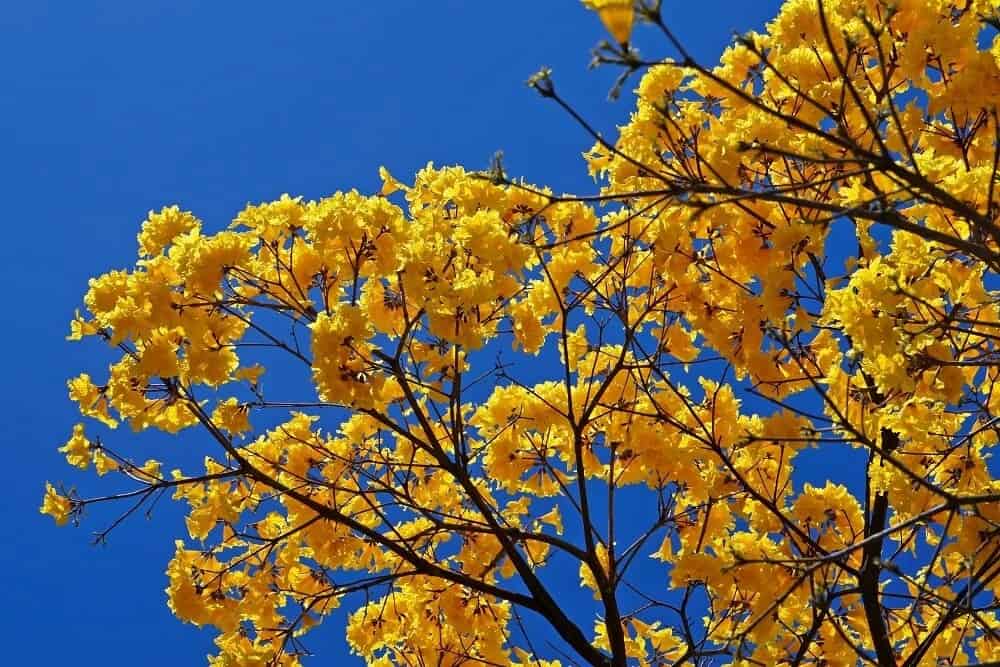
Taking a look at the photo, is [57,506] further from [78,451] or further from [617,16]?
[617,16]

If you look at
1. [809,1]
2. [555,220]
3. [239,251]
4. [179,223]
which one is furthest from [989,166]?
[179,223]

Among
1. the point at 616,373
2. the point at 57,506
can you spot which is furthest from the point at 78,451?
the point at 616,373

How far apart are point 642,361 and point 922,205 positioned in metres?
1.91

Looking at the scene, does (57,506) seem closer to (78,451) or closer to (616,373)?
(78,451)

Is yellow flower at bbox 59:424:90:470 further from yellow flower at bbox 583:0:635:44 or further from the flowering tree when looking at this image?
yellow flower at bbox 583:0:635:44

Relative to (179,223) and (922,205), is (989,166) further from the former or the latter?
(179,223)

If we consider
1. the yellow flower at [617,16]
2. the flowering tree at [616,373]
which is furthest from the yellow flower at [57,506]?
the yellow flower at [617,16]

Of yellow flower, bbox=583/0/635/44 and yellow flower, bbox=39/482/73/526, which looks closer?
yellow flower, bbox=583/0/635/44

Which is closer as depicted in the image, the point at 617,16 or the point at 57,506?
the point at 617,16

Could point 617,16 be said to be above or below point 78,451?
below

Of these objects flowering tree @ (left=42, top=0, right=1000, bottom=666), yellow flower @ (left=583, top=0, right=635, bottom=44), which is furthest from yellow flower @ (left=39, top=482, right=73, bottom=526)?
yellow flower @ (left=583, top=0, right=635, bottom=44)

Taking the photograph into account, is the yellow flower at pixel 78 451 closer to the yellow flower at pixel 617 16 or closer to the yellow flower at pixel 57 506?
the yellow flower at pixel 57 506

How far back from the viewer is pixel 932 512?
267 cm

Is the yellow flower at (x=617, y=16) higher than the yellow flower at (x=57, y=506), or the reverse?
the yellow flower at (x=57, y=506)
